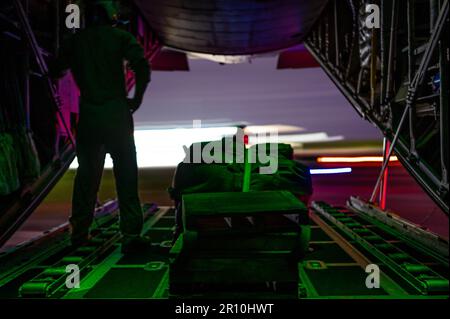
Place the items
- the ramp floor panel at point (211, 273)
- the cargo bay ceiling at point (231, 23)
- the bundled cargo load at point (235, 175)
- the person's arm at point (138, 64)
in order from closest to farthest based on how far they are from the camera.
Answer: the ramp floor panel at point (211, 273)
the bundled cargo load at point (235, 175)
the person's arm at point (138, 64)
the cargo bay ceiling at point (231, 23)

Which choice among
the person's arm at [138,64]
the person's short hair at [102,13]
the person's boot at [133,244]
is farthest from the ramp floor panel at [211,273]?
the person's short hair at [102,13]

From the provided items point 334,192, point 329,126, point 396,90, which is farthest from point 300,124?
point 396,90

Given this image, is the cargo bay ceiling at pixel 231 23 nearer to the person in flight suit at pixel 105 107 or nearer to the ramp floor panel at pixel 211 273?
the person in flight suit at pixel 105 107

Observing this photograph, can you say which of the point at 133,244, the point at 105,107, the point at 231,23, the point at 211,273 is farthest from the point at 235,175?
the point at 231,23

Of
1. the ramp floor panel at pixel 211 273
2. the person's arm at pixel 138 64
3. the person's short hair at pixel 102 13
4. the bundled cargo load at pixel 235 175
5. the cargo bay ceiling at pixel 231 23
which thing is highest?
the cargo bay ceiling at pixel 231 23

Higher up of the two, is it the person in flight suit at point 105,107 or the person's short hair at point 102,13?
the person's short hair at point 102,13

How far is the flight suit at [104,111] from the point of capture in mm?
3697

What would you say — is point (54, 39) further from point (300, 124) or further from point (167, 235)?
point (300, 124)

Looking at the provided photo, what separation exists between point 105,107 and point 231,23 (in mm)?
3807

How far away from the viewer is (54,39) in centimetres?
473

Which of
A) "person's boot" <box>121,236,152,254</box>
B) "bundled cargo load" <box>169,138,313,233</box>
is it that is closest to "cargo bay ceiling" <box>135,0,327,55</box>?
"bundled cargo load" <box>169,138,313,233</box>

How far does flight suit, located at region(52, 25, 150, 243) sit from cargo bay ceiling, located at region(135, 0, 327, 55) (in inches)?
108

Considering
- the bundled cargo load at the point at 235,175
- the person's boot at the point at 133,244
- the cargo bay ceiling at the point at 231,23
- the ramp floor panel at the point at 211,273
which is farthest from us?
the cargo bay ceiling at the point at 231,23

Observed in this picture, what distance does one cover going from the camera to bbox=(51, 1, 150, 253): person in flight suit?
370cm
